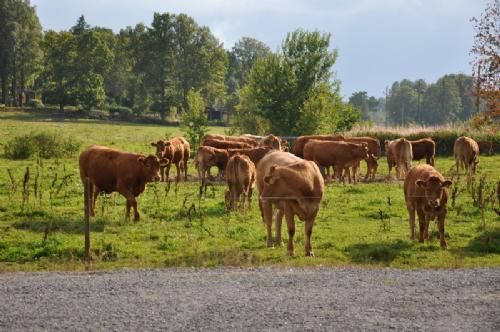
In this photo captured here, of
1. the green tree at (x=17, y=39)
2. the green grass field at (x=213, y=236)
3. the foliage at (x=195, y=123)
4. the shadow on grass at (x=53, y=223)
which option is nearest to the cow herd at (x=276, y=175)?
the green grass field at (x=213, y=236)

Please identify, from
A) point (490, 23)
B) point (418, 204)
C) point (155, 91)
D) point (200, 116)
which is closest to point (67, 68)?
point (155, 91)

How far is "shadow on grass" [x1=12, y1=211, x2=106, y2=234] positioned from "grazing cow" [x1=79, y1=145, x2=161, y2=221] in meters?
1.17

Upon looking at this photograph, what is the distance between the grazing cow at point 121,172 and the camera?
734 inches

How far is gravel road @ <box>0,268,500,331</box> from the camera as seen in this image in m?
9.14

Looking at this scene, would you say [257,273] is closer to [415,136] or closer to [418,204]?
[418,204]

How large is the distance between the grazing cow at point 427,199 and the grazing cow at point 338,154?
1269 centimetres

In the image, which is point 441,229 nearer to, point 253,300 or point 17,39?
point 253,300

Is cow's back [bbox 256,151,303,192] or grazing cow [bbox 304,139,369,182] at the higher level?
cow's back [bbox 256,151,303,192]

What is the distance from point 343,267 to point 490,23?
42.4ft

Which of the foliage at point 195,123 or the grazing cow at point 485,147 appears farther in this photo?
the grazing cow at point 485,147

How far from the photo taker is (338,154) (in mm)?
29141

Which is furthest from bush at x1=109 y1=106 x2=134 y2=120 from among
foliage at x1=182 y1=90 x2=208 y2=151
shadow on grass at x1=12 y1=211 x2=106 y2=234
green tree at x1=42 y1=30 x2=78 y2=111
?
shadow on grass at x1=12 y1=211 x2=106 y2=234

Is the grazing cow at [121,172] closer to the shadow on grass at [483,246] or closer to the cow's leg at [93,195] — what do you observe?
the cow's leg at [93,195]

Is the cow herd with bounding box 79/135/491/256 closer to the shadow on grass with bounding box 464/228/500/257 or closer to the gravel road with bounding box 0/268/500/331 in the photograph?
the shadow on grass with bounding box 464/228/500/257
